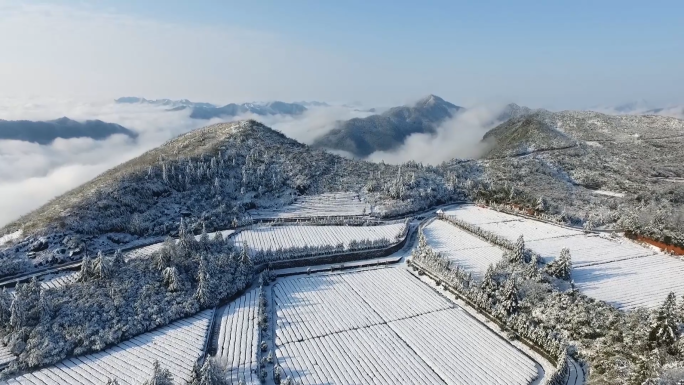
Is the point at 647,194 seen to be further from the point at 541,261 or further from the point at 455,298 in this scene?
the point at 455,298

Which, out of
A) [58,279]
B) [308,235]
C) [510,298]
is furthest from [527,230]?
[58,279]

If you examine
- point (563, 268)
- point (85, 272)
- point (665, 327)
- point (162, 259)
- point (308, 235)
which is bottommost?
point (308, 235)

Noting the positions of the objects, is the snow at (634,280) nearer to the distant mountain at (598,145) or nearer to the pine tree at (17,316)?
the distant mountain at (598,145)

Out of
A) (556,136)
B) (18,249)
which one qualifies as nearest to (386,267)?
(18,249)

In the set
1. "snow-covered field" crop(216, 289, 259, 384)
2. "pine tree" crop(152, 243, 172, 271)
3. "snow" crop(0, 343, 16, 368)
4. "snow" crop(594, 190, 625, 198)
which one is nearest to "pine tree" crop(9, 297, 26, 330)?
"snow" crop(0, 343, 16, 368)

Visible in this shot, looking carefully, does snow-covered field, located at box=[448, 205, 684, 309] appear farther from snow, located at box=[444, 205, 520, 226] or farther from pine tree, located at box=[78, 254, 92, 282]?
pine tree, located at box=[78, 254, 92, 282]

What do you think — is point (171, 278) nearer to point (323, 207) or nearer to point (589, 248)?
point (323, 207)

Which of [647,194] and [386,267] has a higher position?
[647,194]
